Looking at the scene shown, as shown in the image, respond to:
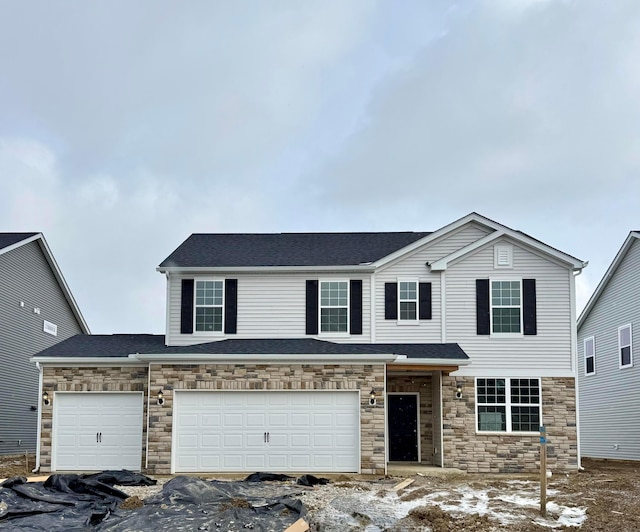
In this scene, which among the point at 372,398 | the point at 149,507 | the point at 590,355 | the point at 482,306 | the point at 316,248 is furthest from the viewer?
the point at 590,355

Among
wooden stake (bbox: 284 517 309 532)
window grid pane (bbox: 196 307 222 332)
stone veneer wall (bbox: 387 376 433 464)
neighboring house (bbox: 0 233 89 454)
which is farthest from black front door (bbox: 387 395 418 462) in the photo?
neighboring house (bbox: 0 233 89 454)

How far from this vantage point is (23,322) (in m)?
27.8

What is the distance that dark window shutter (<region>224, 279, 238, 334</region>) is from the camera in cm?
2175

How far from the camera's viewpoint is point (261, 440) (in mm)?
19312

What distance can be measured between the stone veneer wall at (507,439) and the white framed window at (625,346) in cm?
569

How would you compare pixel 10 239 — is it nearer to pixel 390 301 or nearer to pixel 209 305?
pixel 209 305

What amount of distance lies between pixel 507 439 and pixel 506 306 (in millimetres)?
3509

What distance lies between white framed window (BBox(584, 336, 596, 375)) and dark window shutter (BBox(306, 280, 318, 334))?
495 inches

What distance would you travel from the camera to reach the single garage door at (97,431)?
1988 centimetres

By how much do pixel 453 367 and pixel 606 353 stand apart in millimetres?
10358

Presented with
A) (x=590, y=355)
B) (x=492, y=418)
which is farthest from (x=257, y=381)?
(x=590, y=355)

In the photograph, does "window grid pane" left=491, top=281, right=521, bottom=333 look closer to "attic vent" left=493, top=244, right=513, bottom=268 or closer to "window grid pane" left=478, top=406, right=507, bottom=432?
"attic vent" left=493, top=244, right=513, bottom=268

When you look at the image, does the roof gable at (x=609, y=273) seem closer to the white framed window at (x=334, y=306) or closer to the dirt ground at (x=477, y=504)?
the dirt ground at (x=477, y=504)

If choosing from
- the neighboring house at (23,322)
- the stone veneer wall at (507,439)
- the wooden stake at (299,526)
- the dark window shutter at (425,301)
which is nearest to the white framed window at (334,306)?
the dark window shutter at (425,301)
